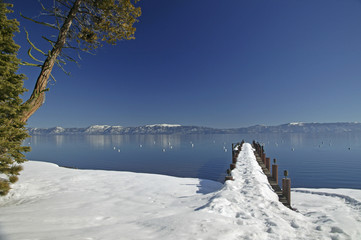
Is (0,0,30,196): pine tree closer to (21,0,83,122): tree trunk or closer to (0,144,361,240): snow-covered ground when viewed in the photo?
(21,0,83,122): tree trunk

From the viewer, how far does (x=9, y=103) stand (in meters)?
6.62

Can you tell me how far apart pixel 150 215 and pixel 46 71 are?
5814 millimetres

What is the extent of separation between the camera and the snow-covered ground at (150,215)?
3.99m

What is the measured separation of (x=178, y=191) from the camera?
863 centimetres

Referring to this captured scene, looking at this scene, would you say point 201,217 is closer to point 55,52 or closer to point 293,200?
point 55,52

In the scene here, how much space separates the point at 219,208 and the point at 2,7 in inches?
382

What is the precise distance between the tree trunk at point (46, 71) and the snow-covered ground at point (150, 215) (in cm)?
317

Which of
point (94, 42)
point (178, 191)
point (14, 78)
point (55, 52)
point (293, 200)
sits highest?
point (94, 42)

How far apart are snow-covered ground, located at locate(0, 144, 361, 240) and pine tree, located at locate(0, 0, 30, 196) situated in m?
1.50

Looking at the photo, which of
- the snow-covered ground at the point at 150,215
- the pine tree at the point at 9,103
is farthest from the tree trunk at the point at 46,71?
the snow-covered ground at the point at 150,215

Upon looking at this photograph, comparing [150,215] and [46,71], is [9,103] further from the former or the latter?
[150,215]

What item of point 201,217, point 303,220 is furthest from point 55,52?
point 303,220

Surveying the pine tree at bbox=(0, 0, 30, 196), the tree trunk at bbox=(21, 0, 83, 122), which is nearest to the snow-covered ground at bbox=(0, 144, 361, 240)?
the pine tree at bbox=(0, 0, 30, 196)

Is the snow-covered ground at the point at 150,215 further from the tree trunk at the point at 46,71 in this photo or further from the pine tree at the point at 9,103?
the tree trunk at the point at 46,71
